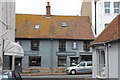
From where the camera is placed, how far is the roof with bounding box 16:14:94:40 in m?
44.4

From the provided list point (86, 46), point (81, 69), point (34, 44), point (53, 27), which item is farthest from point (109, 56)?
point (53, 27)

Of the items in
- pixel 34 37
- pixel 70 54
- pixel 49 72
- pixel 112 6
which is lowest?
pixel 49 72

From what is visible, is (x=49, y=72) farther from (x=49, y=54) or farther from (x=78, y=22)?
(x=78, y=22)

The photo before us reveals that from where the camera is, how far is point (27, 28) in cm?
4594

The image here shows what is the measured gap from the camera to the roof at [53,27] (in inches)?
1750

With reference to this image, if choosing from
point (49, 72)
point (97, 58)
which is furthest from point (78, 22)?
point (97, 58)

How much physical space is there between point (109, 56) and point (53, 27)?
997 inches

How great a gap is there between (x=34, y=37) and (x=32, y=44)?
1146 millimetres

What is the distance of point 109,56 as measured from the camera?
21.9 metres

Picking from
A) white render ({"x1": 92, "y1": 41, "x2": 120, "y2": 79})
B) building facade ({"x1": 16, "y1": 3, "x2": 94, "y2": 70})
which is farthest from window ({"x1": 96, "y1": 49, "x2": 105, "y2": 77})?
building facade ({"x1": 16, "y1": 3, "x2": 94, "y2": 70})

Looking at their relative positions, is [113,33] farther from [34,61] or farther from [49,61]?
[34,61]

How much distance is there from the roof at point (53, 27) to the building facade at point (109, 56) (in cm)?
1852

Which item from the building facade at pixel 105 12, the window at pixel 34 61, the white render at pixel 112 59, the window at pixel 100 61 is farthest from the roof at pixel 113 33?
the window at pixel 34 61

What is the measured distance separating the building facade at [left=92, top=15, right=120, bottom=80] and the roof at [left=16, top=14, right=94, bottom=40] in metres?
18.5
